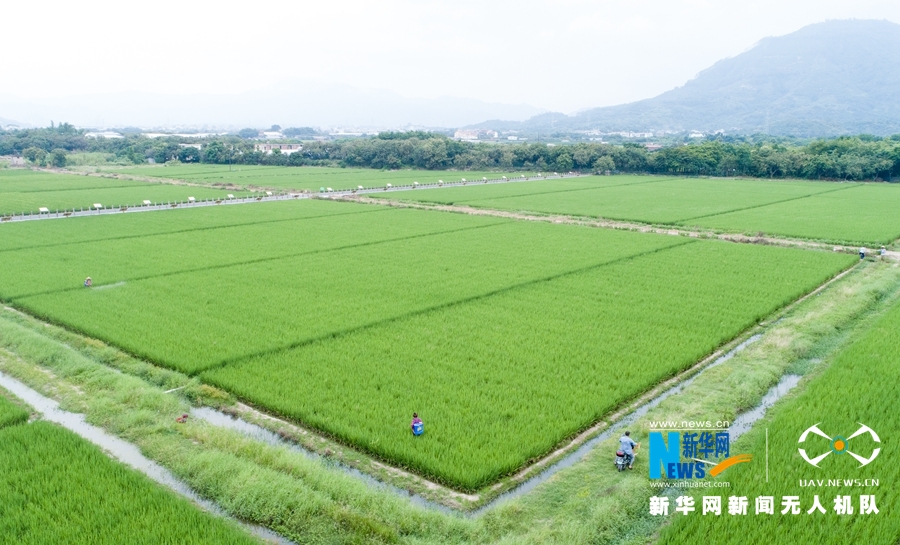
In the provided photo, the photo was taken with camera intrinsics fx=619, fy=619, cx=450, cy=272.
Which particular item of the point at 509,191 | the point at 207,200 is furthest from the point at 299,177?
the point at 509,191

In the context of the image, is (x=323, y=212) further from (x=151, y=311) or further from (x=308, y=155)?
(x=308, y=155)

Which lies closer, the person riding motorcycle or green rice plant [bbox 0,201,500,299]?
the person riding motorcycle

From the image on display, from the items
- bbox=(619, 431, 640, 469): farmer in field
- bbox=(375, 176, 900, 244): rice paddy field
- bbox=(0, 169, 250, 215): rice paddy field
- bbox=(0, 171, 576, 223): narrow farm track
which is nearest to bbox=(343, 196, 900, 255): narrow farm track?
bbox=(375, 176, 900, 244): rice paddy field

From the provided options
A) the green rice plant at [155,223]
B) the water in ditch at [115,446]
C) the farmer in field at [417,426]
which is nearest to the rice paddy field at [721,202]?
the green rice plant at [155,223]

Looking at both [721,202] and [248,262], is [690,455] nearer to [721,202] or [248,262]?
[248,262]

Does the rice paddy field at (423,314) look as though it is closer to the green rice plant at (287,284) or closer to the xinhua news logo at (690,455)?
the green rice plant at (287,284)

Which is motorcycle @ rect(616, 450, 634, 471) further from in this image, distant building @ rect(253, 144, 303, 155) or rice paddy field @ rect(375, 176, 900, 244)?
distant building @ rect(253, 144, 303, 155)
